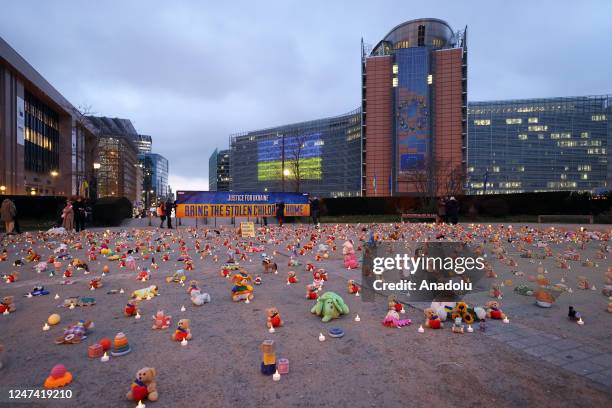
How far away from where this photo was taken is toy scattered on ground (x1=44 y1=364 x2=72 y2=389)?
308 cm

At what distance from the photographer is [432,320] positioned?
14.7ft

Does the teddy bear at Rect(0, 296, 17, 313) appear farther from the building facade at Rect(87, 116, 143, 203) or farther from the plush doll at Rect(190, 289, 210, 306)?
the building facade at Rect(87, 116, 143, 203)

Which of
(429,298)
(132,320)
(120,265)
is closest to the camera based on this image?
(132,320)

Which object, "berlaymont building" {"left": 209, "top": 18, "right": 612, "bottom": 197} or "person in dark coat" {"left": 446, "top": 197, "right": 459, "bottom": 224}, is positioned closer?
"person in dark coat" {"left": 446, "top": 197, "right": 459, "bottom": 224}

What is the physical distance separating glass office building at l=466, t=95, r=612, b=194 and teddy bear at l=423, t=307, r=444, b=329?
436 ft

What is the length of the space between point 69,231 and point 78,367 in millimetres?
18420

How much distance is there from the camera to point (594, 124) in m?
122

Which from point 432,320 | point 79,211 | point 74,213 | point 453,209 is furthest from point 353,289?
point 74,213

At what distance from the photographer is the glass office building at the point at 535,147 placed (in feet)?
405

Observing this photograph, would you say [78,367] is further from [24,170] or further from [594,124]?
[594,124]

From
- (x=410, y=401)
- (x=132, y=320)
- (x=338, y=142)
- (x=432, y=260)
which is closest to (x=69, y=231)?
(x=132, y=320)

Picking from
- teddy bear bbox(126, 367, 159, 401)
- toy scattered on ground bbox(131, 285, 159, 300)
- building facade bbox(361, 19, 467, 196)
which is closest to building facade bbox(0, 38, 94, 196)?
toy scattered on ground bbox(131, 285, 159, 300)

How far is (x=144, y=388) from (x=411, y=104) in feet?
267

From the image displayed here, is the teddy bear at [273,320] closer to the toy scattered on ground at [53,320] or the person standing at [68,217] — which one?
the toy scattered on ground at [53,320]
